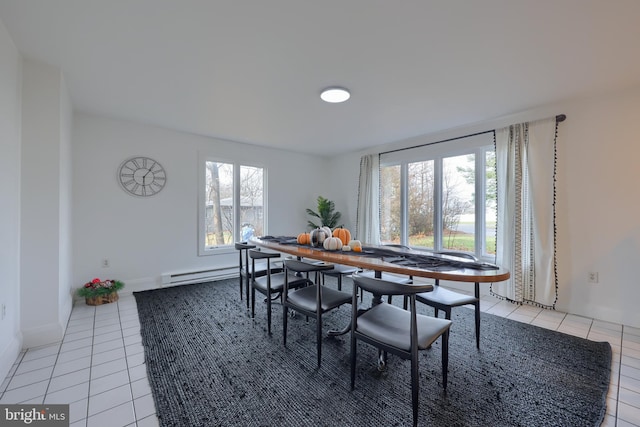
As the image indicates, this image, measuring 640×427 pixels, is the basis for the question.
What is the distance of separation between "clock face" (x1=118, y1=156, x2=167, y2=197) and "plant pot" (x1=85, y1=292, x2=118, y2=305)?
4.54ft

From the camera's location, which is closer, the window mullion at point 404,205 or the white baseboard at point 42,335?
the white baseboard at point 42,335

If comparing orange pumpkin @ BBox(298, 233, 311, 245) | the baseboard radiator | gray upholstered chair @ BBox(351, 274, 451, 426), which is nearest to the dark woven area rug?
gray upholstered chair @ BBox(351, 274, 451, 426)

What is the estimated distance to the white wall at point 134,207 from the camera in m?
3.31

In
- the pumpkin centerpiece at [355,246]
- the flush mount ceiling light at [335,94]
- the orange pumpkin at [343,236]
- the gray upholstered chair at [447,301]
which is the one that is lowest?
the gray upholstered chair at [447,301]

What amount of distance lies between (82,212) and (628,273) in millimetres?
6303

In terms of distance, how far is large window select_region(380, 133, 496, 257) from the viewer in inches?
143

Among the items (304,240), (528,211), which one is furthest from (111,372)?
(528,211)

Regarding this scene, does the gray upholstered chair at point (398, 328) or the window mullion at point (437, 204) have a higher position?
the window mullion at point (437, 204)

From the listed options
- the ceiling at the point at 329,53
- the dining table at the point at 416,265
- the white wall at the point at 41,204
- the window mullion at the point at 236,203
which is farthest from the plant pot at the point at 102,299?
the dining table at the point at 416,265

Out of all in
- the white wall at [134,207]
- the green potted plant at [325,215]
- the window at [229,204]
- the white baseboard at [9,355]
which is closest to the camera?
the white baseboard at [9,355]

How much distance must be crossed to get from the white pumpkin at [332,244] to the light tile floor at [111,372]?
1.66 metres

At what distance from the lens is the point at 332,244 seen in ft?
8.11

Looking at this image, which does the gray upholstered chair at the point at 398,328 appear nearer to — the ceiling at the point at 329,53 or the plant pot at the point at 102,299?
the ceiling at the point at 329,53

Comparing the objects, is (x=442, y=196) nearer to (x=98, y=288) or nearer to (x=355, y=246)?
(x=355, y=246)
